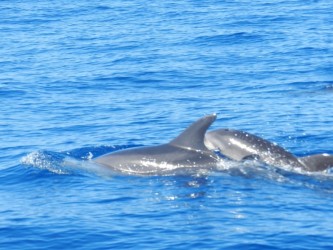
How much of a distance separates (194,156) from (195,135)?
16.1 inches

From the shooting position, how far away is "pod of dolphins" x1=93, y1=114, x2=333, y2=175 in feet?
62.8

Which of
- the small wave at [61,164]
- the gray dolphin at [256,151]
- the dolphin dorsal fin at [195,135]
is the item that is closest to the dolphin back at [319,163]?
the gray dolphin at [256,151]

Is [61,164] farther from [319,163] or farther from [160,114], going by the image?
[160,114]

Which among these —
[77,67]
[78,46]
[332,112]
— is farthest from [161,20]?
[332,112]

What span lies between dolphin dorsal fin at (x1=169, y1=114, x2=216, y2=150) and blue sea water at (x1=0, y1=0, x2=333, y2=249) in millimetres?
978

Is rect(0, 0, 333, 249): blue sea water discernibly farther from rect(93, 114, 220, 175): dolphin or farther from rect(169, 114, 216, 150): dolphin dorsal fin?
rect(169, 114, 216, 150): dolphin dorsal fin

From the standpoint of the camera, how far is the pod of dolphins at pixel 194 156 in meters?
19.2

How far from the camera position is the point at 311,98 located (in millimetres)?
26672

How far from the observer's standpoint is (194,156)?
19578 millimetres

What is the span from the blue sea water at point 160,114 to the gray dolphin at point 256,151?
13.0 inches

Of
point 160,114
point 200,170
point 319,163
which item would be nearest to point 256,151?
point 200,170

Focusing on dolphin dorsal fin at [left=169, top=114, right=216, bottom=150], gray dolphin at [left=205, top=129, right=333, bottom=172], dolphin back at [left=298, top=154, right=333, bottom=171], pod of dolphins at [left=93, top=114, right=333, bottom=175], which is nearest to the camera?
dolphin back at [left=298, top=154, right=333, bottom=171]

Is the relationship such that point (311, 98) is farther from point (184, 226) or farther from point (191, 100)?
point (184, 226)

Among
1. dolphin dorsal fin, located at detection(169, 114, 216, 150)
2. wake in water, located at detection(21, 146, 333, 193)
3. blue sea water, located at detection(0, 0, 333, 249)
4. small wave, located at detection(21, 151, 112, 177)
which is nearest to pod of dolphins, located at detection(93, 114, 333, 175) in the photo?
dolphin dorsal fin, located at detection(169, 114, 216, 150)
